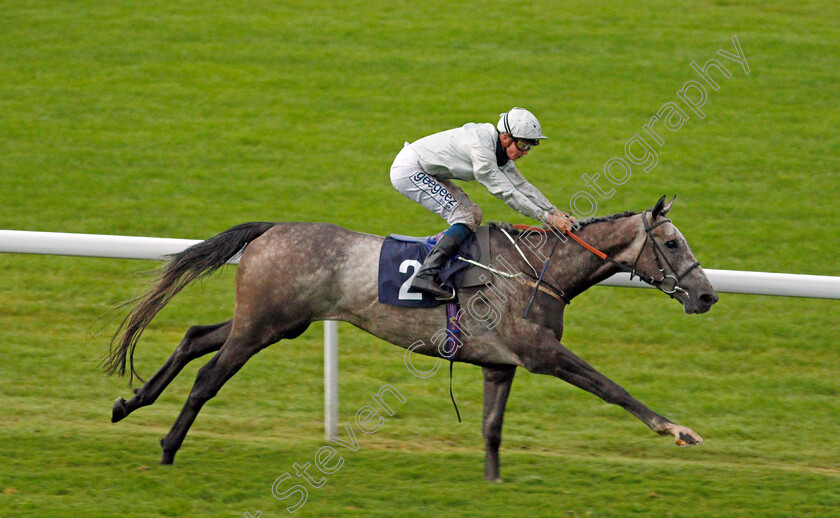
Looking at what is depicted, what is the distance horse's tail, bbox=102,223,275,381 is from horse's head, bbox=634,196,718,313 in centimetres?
196

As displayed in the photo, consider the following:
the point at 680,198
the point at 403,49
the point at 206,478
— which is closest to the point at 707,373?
the point at 680,198

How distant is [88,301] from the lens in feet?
25.0

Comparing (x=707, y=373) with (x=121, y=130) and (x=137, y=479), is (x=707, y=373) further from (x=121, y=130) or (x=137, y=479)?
(x=121, y=130)

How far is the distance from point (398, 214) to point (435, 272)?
4103 mm

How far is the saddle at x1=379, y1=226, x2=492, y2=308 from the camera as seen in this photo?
490 cm

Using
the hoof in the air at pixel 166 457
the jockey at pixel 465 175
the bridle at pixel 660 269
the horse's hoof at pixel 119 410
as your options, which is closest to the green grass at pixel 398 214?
the hoof in the air at pixel 166 457

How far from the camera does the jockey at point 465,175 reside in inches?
192

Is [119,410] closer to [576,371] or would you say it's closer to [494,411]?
[494,411]

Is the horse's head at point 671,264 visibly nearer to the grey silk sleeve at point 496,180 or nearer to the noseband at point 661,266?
the noseband at point 661,266

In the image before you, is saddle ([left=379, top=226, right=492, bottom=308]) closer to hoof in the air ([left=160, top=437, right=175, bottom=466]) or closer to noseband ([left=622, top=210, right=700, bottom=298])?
noseband ([left=622, top=210, right=700, bottom=298])

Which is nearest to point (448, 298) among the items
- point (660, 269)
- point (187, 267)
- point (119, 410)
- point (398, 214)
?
point (660, 269)

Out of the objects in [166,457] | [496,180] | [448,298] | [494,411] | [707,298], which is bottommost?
[166,457]

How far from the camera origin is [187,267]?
525 centimetres

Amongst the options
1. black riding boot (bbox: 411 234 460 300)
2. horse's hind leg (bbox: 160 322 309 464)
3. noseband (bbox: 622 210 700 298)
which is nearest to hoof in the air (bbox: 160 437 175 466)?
horse's hind leg (bbox: 160 322 309 464)
